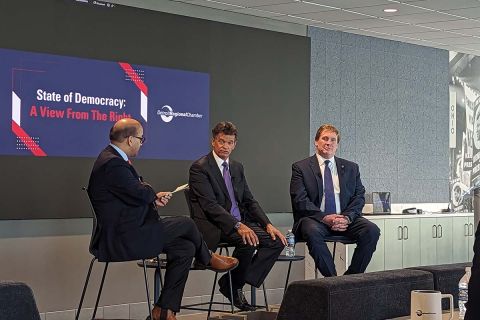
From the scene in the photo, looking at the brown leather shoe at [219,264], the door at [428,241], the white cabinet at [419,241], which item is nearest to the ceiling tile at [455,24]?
the white cabinet at [419,241]

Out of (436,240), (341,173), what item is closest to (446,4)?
(341,173)

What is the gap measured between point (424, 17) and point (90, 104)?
329 cm

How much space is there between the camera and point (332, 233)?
22.8 feet

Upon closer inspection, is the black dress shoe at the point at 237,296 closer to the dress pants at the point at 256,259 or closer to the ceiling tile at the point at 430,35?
the dress pants at the point at 256,259

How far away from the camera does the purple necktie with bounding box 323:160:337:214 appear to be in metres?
7.11

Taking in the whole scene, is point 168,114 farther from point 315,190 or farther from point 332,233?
point 332,233

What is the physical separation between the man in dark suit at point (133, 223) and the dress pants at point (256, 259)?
658 millimetres

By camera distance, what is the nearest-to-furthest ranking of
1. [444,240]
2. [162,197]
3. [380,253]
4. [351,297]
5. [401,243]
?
[351,297] → [162,197] → [380,253] → [401,243] → [444,240]

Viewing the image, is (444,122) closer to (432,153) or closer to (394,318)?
(432,153)

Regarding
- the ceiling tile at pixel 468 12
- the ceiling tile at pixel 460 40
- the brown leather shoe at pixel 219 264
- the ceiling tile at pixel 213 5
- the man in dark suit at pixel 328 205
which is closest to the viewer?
the brown leather shoe at pixel 219 264

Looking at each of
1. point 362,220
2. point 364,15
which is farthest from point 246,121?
point 362,220

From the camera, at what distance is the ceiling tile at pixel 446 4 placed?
789 centimetres

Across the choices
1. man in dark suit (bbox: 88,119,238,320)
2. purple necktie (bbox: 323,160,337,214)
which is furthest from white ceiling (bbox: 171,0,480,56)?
man in dark suit (bbox: 88,119,238,320)

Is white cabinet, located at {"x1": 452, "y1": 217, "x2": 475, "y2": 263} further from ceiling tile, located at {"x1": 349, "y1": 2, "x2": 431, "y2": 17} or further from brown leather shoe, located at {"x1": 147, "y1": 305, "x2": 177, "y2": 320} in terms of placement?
brown leather shoe, located at {"x1": 147, "y1": 305, "x2": 177, "y2": 320}
